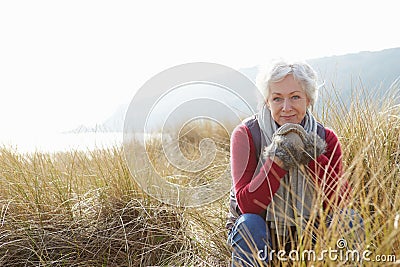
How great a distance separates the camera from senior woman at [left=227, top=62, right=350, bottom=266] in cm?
189

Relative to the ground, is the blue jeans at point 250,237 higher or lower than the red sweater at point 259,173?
lower

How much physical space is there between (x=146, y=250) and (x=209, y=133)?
3019 millimetres

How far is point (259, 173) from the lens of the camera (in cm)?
197

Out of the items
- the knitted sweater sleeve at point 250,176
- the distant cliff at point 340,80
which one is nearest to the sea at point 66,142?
the distant cliff at point 340,80

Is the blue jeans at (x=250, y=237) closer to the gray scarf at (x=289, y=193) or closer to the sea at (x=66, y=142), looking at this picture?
the gray scarf at (x=289, y=193)

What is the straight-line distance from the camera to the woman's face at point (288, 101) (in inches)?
81.3

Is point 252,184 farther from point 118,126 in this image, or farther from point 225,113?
point 118,126

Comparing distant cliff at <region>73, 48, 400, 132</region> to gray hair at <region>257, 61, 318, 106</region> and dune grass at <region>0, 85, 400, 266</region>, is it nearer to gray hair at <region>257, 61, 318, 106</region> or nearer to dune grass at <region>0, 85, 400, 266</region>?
dune grass at <region>0, 85, 400, 266</region>

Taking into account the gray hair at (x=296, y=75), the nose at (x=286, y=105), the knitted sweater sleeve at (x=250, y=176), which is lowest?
the knitted sweater sleeve at (x=250, y=176)

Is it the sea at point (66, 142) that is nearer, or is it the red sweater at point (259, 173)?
the red sweater at point (259, 173)

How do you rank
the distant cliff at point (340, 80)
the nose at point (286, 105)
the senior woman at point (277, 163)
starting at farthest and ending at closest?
the distant cliff at point (340, 80) → the nose at point (286, 105) → the senior woman at point (277, 163)

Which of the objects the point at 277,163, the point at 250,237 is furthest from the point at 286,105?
the point at 250,237

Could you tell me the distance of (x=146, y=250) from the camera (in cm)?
252

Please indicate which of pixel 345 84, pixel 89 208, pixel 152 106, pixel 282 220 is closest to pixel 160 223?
pixel 89 208
